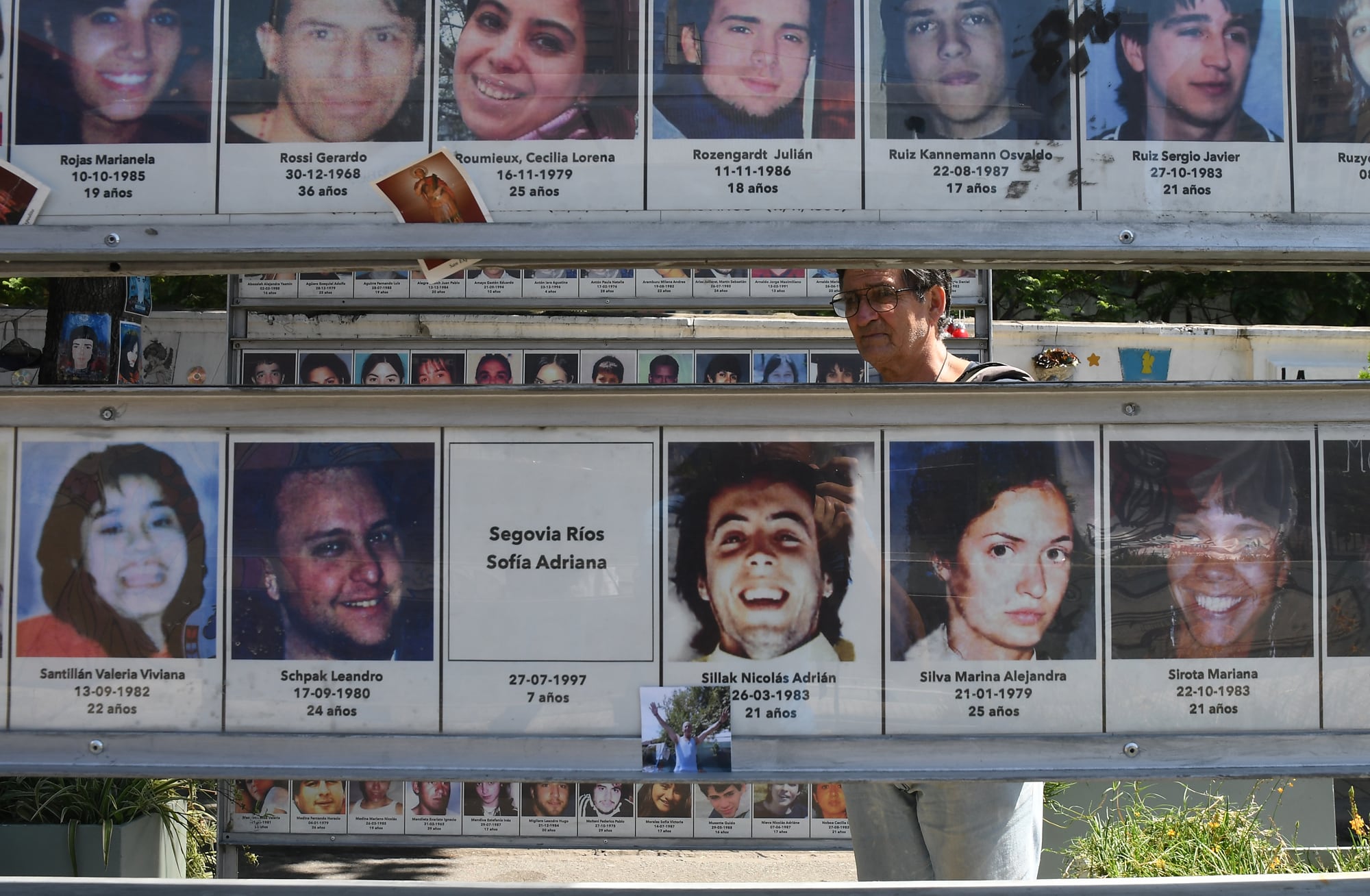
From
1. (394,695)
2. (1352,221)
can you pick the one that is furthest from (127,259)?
(1352,221)

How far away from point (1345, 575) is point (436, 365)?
450cm

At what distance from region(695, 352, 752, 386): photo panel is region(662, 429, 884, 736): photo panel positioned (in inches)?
153

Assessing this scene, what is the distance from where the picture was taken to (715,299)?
188 inches

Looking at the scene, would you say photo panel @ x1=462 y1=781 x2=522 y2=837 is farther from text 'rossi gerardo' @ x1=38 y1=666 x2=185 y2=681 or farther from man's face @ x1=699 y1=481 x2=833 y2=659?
man's face @ x1=699 y1=481 x2=833 y2=659

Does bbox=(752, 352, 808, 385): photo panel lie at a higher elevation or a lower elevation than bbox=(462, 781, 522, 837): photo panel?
higher

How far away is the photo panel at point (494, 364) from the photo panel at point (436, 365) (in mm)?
48

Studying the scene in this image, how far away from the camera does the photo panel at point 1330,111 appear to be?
145 centimetres

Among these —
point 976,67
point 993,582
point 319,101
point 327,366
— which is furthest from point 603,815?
point 976,67

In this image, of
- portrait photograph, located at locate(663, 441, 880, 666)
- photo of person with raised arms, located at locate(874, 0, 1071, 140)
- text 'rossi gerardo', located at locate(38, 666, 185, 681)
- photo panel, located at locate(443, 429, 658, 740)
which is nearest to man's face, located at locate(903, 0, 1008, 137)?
photo of person with raised arms, located at locate(874, 0, 1071, 140)

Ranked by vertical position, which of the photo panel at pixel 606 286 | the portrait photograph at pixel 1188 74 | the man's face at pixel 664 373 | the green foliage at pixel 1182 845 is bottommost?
the green foliage at pixel 1182 845

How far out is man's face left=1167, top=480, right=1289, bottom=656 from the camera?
153 cm

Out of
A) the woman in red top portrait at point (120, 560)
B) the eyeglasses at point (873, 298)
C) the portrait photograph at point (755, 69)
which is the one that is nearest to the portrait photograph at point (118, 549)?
the woman in red top portrait at point (120, 560)

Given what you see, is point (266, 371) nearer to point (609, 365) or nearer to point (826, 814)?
point (609, 365)

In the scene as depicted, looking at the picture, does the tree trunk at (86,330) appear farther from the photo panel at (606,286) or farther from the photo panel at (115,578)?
the photo panel at (115,578)
